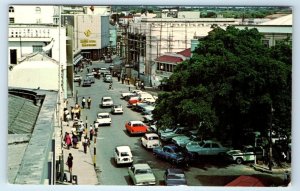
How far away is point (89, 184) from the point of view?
2330 mm

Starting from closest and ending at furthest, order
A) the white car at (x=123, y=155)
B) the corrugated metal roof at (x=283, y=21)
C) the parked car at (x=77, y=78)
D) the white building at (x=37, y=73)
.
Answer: the corrugated metal roof at (x=283, y=21)
the white car at (x=123, y=155)
the parked car at (x=77, y=78)
the white building at (x=37, y=73)

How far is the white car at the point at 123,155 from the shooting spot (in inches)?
93.9

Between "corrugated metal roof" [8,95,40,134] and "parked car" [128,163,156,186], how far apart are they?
0.44 metres

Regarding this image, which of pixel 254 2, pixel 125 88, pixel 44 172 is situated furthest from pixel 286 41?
pixel 44 172

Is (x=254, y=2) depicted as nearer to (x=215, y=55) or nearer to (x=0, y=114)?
(x=215, y=55)

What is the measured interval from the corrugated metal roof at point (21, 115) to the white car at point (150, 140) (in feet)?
1.42

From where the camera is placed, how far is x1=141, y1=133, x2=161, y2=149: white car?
244cm

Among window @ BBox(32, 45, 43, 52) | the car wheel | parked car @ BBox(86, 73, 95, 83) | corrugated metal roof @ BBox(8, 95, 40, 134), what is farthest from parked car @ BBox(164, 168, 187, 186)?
window @ BBox(32, 45, 43, 52)

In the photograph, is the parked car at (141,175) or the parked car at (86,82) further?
the parked car at (86,82)

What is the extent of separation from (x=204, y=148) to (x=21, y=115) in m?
0.74

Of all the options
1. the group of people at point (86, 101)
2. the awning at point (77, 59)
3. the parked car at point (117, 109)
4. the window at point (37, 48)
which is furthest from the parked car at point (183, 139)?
the window at point (37, 48)

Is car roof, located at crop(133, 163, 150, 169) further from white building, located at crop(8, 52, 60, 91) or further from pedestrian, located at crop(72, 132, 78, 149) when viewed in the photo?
white building, located at crop(8, 52, 60, 91)

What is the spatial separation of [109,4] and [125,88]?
1.23 ft

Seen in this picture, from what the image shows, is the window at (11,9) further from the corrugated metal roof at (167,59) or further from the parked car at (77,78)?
the corrugated metal roof at (167,59)
